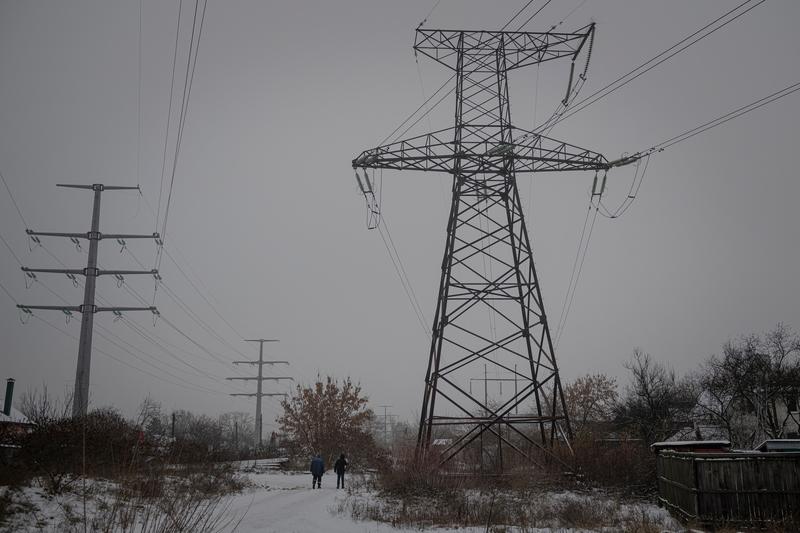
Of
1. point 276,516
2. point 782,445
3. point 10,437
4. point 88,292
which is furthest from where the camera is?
point 88,292

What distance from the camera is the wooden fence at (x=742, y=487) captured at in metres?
13.6

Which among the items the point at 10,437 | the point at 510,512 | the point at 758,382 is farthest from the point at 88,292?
the point at 758,382

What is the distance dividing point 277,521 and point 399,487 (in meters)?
4.99

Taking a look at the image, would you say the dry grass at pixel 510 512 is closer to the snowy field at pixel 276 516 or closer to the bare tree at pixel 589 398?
the snowy field at pixel 276 516

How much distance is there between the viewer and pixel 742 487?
13.9 meters

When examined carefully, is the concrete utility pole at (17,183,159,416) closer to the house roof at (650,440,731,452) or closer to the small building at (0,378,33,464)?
the small building at (0,378,33,464)

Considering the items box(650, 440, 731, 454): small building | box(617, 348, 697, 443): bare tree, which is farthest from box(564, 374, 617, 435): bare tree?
box(650, 440, 731, 454): small building

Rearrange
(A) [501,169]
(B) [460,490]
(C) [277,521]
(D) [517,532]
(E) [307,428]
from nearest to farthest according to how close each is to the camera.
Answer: (D) [517,532] < (C) [277,521] < (B) [460,490] < (A) [501,169] < (E) [307,428]

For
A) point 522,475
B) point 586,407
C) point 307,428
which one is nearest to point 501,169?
point 522,475

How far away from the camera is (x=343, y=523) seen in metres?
12.9

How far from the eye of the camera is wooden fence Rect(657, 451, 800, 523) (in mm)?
13555

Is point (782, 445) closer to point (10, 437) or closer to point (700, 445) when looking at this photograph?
point (700, 445)

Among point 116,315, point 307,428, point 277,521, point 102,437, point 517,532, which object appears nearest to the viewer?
point 517,532

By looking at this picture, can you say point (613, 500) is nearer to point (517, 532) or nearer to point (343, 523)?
point (517, 532)
